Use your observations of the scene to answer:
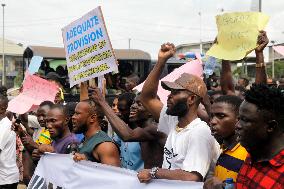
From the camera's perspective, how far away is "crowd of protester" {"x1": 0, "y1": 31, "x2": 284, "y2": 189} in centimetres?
258

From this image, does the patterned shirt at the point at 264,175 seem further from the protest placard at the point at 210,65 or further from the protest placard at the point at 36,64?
the protest placard at the point at 36,64

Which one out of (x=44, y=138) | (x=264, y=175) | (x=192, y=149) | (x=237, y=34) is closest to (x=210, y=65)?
(x=237, y=34)

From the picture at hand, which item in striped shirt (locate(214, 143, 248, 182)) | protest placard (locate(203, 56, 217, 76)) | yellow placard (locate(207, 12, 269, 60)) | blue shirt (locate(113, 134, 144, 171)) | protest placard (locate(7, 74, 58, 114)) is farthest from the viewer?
protest placard (locate(7, 74, 58, 114))

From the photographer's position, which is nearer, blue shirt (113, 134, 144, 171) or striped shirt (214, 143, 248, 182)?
striped shirt (214, 143, 248, 182)

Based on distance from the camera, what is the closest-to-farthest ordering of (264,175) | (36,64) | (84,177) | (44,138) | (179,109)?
1. (264,175)
2. (179,109)
3. (84,177)
4. (44,138)
5. (36,64)

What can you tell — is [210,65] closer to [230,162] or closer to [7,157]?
[7,157]

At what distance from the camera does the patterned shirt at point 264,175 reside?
7.98ft

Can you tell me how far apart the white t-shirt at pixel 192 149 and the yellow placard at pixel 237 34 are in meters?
1.06

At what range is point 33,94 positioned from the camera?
6.99 metres

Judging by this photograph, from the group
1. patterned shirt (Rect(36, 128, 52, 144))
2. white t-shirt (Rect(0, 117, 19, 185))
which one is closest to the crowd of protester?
white t-shirt (Rect(0, 117, 19, 185))

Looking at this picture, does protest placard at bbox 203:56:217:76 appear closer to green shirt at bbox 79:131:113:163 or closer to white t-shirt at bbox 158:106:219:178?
green shirt at bbox 79:131:113:163

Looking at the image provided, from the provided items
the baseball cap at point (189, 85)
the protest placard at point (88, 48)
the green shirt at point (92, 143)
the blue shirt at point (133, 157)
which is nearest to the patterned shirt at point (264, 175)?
the baseball cap at point (189, 85)

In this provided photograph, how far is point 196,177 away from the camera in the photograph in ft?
10.9

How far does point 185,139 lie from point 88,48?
1700 millimetres
